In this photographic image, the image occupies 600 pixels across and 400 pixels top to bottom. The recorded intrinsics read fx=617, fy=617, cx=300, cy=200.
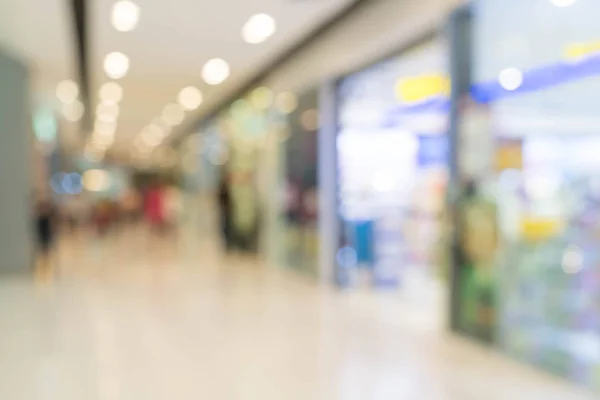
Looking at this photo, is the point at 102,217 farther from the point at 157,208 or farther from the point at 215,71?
the point at 215,71

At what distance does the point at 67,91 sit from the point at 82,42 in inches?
135

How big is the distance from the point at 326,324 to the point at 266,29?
360 cm

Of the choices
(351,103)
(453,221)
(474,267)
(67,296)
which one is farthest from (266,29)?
(67,296)

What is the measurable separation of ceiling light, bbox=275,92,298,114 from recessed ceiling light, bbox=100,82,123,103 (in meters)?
2.94

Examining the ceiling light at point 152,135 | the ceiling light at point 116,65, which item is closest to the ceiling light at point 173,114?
the ceiling light at point 152,135

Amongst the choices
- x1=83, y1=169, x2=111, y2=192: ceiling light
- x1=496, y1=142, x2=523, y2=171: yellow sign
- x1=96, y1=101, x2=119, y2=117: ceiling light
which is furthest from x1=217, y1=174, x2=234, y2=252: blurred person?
x1=83, y1=169, x2=111, y2=192: ceiling light

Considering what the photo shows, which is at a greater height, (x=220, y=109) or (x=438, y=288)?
(x=220, y=109)

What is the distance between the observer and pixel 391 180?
1007cm

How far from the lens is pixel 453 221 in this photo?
247 inches

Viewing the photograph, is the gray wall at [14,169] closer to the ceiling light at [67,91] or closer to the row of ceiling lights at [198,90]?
the ceiling light at [67,91]

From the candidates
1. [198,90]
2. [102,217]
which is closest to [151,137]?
[102,217]

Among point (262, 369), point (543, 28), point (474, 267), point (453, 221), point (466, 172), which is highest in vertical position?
point (543, 28)

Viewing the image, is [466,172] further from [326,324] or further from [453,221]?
[326,324]

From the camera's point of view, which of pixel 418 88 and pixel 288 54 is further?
pixel 288 54
